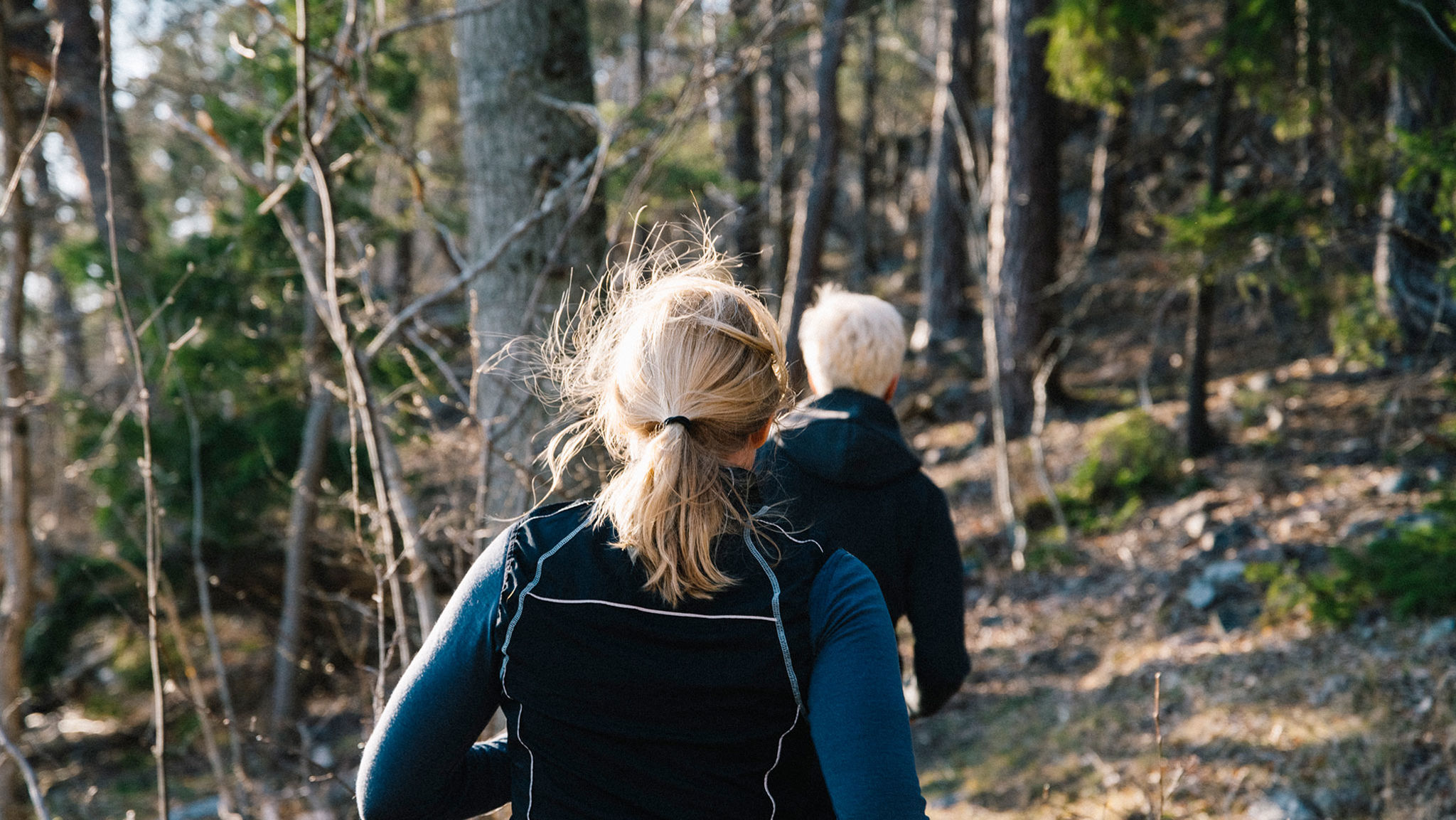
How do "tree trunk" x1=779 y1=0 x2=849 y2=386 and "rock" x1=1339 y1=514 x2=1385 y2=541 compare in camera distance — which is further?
"tree trunk" x1=779 y1=0 x2=849 y2=386

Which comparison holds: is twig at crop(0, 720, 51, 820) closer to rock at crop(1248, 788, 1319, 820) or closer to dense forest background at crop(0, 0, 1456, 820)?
dense forest background at crop(0, 0, 1456, 820)

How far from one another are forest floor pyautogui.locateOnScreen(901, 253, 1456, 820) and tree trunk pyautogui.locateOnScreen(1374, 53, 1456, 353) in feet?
1.69

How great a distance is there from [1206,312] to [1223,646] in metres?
3.38

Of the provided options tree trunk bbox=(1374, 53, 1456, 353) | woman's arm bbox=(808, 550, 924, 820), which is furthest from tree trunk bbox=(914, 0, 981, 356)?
woman's arm bbox=(808, 550, 924, 820)

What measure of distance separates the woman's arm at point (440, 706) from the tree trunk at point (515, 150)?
2.24 metres

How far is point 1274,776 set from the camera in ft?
13.8

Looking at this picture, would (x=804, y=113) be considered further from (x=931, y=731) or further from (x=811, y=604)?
(x=811, y=604)

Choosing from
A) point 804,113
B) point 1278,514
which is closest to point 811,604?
point 1278,514

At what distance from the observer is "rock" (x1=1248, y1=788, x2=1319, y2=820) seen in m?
3.87

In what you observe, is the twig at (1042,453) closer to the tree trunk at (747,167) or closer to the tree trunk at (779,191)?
the tree trunk at (779,191)

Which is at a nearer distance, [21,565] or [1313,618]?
[21,565]

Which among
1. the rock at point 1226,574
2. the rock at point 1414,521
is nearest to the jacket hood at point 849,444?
the rock at point 1414,521

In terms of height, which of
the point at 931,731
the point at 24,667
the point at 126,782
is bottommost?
the point at 126,782

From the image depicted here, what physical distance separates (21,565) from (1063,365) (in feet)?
35.9
